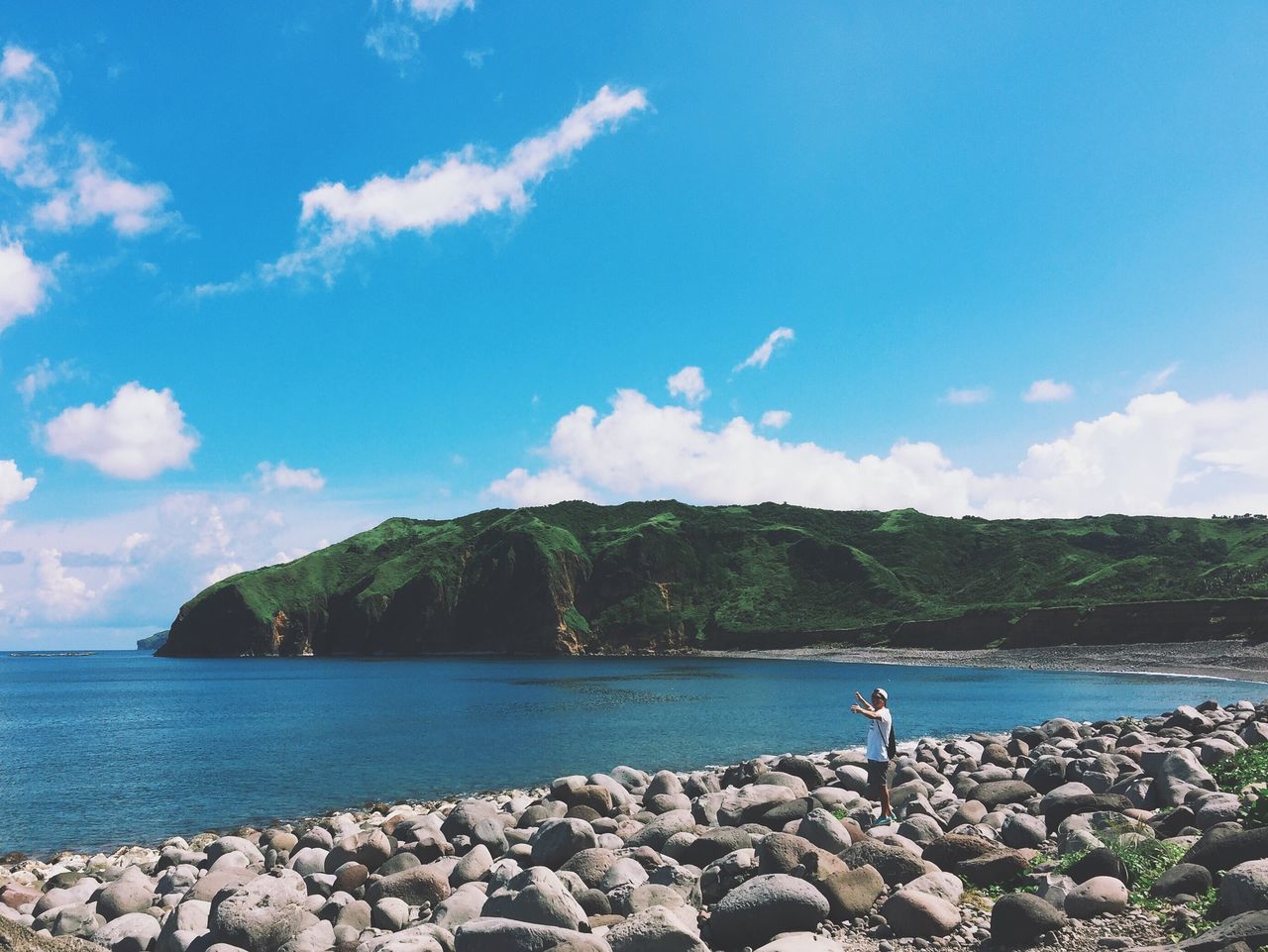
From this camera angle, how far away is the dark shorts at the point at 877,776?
14975 mm

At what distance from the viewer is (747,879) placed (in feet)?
34.2

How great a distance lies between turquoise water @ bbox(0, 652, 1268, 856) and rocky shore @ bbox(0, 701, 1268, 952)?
1023cm

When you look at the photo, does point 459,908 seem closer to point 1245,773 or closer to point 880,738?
point 880,738

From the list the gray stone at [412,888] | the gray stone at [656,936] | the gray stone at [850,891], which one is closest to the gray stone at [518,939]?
the gray stone at [656,936]

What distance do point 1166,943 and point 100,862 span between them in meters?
22.1

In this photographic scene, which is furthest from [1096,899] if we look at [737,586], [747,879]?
[737,586]

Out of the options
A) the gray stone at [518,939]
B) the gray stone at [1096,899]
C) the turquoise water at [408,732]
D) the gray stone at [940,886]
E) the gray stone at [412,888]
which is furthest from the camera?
the turquoise water at [408,732]

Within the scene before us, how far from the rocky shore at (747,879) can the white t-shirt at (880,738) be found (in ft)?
3.51

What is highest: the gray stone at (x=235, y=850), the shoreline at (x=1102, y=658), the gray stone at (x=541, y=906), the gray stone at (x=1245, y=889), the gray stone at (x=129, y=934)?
the gray stone at (x=1245, y=889)

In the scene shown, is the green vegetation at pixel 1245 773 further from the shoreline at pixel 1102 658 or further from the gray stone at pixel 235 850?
the shoreline at pixel 1102 658

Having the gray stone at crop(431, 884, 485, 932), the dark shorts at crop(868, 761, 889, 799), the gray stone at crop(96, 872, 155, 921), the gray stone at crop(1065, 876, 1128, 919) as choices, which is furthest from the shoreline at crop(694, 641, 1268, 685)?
the gray stone at crop(96, 872, 155, 921)

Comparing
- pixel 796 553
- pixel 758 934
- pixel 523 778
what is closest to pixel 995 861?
pixel 758 934

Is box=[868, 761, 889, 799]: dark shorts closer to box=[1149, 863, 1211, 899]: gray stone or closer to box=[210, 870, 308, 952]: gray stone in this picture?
box=[1149, 863, 1211, 899]: gray stone

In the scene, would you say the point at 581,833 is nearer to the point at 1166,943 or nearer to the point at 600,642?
the point at 1166,943
